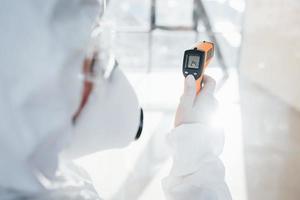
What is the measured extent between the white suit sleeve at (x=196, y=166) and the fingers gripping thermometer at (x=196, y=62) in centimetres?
8

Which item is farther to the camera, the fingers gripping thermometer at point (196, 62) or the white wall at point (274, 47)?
the white wall at point (274, 47)

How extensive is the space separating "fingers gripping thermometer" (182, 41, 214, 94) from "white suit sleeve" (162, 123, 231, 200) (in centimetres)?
8

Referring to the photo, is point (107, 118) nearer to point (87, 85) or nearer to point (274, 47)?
point (87, 85)

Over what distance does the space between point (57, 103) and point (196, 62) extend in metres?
0.31

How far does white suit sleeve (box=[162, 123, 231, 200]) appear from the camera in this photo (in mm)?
610

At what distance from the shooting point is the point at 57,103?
0.43 m

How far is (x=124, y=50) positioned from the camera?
2350 millimetres

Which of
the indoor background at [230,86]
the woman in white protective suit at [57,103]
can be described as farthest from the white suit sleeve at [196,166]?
the indoor background at [230,86]

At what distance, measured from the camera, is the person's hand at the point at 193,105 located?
2.22 ft

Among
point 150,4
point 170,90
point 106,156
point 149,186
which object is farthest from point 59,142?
point 150,4

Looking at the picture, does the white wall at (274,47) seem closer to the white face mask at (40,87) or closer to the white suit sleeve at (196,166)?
the white suit sleeve at (196,166)

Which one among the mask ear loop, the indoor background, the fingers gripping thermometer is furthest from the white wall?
the mask ear loop

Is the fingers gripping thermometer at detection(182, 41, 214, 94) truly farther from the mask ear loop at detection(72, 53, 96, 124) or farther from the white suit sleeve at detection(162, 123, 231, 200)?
the mask ear loop at detection(72, 53, 96, 124)

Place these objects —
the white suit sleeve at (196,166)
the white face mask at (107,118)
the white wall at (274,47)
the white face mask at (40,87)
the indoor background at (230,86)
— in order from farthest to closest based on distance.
A: the white wall at (274,47), the indoor background at (230,86), the white suit sleeve at (196,166), the white face mask at (107,118), the white face mask at (40,87)
